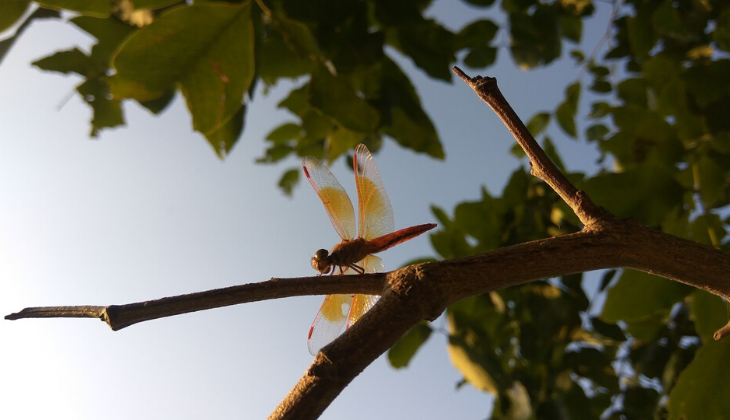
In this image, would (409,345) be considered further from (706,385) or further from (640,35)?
(640,35)

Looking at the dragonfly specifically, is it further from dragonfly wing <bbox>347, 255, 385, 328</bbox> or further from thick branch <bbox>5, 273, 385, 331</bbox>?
thick branch <bbox>5, 273, 385, 331</bbox>

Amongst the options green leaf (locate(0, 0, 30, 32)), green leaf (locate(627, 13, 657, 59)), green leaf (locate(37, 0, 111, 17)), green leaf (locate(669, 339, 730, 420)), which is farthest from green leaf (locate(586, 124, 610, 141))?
green leaf (locate(0, 0, 30, 32))

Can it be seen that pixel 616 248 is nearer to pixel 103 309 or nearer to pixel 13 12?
pixel 103 309

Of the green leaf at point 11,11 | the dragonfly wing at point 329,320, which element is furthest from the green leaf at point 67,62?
the dragonfly wing at point 329,320

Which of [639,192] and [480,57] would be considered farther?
[480,57]

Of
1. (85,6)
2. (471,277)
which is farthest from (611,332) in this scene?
(85,6)

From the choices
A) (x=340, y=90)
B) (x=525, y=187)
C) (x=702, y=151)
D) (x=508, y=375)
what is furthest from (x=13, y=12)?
(x=702, y=151)
